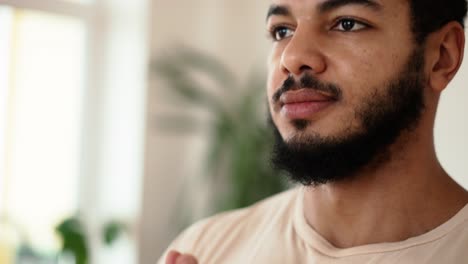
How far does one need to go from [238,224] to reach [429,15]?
58 centimetres

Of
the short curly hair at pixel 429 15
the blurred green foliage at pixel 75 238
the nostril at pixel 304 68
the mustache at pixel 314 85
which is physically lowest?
the blurred green foliage at pixel 75 238

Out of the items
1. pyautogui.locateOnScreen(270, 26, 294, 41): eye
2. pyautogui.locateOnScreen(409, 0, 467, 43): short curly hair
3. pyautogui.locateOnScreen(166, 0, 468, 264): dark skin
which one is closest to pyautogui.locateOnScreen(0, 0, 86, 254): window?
pyautogui.locateOnScreen(270, 26, 294, 41): eye

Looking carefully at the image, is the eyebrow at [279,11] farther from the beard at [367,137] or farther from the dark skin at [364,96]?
the beard at [367,137]

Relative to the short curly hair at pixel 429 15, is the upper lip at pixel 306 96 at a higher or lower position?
lower

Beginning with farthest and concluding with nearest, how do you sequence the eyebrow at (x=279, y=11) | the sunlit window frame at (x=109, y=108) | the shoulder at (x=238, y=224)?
1. the sunlit window frame at (x=109, y=108)
2. the shoulder at (x=238, y=224)
3. the eyebrow at (x=279, y=11)

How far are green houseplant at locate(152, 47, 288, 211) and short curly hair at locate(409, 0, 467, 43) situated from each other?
125 centimetres

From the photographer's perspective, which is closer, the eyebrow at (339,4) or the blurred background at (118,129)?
the eyebrow at (339,4)

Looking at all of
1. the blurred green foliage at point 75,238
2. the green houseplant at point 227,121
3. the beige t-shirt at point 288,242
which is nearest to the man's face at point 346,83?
the beige t-shirt at point 288,242

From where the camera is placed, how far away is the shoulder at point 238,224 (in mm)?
1362

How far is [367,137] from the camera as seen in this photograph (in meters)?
1.17

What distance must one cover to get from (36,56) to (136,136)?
486mm

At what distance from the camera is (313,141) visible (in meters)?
1.16

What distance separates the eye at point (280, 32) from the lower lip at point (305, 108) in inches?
6.5

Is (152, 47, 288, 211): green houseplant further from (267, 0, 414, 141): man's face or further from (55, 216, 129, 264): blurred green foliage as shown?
(267, 0, 414, 141): man's face
